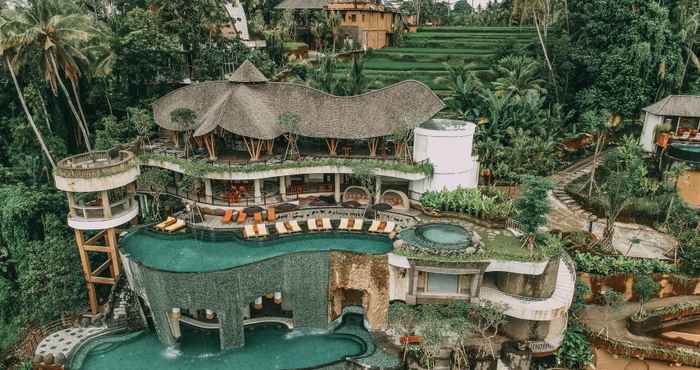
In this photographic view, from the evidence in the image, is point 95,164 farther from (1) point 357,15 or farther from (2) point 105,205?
(1) point 357,15

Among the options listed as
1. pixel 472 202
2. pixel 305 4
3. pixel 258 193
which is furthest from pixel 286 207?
pixel 305 4

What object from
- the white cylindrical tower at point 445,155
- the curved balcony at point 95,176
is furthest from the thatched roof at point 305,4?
the curved balcony at point 95,176

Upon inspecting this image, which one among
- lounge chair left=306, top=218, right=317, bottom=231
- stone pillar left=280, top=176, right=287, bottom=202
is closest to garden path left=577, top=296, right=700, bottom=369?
lounge chair left=306, top=218, right=317, bottom=231

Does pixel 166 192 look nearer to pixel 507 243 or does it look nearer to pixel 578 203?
pixel 507 243

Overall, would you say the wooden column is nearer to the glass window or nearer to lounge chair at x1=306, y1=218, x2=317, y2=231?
lounge chair at x1=306, y1=218, x2=317, y2=231

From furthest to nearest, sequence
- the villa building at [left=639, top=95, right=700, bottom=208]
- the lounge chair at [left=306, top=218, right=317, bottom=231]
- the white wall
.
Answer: the white wall < the villa building at [left=639, top=95, right=700, bottom=208] < the lounge chair at [left=306, top=218, right=317, bottom=231]

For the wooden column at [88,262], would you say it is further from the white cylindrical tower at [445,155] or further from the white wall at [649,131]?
the white wall at [649,131]

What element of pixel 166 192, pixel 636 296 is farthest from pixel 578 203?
pixel 166 192
